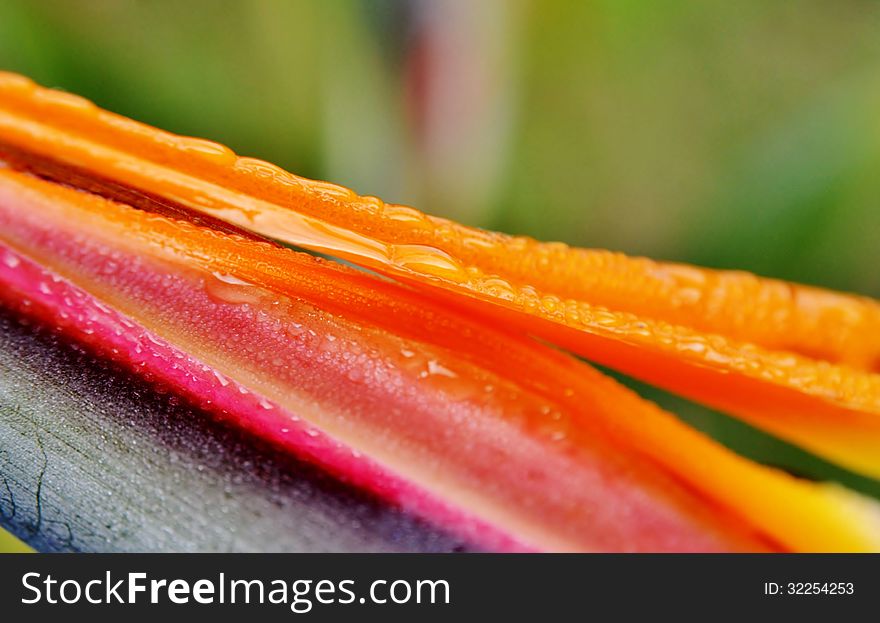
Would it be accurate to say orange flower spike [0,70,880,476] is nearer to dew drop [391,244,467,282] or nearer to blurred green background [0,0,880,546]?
dew drop [391,244,467,282]

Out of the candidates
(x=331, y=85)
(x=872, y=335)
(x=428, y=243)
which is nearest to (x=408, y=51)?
(x=331, y=85)

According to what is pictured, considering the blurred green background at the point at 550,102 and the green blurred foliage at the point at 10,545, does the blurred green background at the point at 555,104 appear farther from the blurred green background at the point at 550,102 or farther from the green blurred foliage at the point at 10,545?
the green blurred foliage at the point at 10,545

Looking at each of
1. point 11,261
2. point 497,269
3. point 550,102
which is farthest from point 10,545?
point 550,102

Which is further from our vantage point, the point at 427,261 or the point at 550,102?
the point at 550,102

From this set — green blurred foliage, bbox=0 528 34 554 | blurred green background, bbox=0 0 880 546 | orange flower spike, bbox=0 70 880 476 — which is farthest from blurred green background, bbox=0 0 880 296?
green blurred foliage, bbox=0 528 34 554

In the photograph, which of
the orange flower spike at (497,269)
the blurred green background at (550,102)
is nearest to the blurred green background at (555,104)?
the blurred green background at (550,102)

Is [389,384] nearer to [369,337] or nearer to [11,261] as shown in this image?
[369,337]
